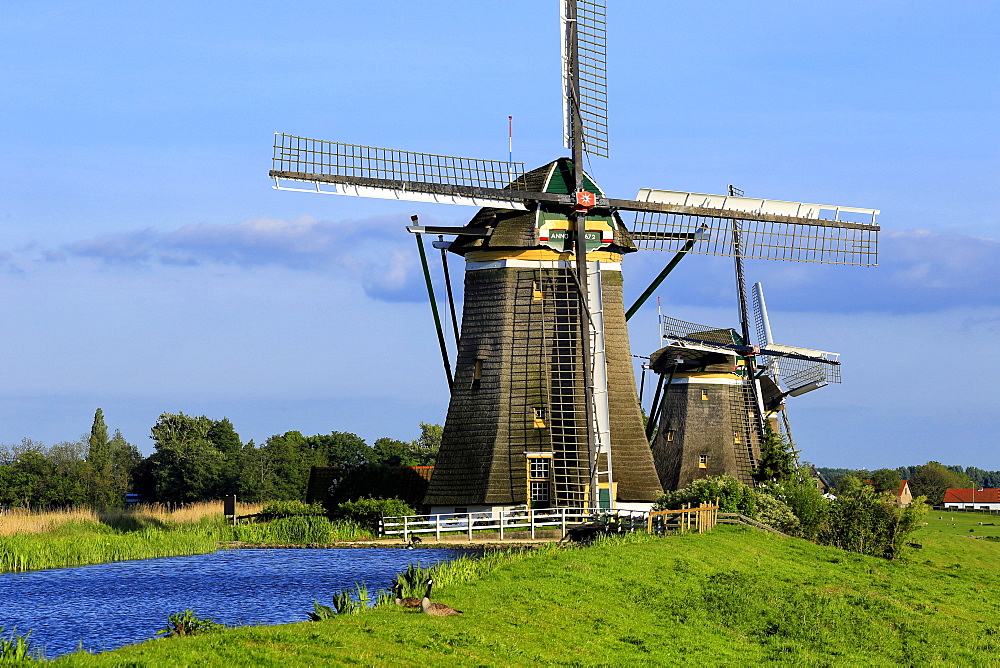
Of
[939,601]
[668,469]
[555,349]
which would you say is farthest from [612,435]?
[668,469]

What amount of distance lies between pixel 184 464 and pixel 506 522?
5153 centimetres

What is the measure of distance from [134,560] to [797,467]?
98.2 ft

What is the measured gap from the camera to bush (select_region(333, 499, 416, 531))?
3597 centimetres

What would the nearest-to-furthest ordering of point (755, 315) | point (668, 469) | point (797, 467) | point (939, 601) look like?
1. point (939, 601)
2. point (797, 467)
3. point (668, 469)
4. point (755, 315)

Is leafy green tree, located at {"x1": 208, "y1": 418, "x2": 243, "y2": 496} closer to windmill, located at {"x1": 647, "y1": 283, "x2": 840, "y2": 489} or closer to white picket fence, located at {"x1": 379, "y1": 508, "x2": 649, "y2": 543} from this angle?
windmill, located at {"x1": 647, "y1": 283, "x2": 840, "y2": 489}

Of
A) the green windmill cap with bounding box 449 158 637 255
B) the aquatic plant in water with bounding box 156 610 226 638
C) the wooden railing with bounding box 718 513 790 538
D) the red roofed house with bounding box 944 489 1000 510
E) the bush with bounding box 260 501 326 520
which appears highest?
the green windmill cap with bounding box 449 158 637 255

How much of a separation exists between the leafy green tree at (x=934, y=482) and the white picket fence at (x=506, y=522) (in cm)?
10813

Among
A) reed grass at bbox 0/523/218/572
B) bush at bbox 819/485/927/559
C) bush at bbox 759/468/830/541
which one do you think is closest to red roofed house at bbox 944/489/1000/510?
bush at bbox 759/468/830/541

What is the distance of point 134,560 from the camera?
100ft

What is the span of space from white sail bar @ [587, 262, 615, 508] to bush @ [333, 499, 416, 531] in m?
6.28

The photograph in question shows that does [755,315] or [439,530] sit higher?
[755,315]

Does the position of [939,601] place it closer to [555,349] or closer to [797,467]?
[555,349]

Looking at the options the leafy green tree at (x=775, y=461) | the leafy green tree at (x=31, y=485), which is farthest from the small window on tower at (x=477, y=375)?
the leafy green tree at (x=31, y=485)

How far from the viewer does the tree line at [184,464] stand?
7256cm
